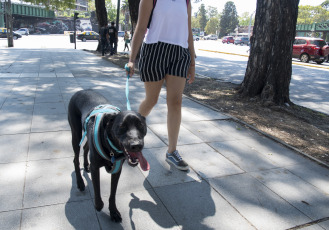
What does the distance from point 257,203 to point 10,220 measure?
2240 mm

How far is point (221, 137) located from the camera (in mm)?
4430

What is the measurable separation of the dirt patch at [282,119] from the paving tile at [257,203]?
1451 mm

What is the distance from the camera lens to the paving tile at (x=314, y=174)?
3.14 m

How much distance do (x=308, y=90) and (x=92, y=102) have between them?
9247 millimetres

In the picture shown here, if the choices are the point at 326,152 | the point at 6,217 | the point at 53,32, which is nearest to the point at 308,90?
the point at 326,152

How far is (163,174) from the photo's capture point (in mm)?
3166

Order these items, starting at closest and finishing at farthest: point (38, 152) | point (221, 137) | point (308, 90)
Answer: point (38, 152) < point (221, 137) < point (308, 90)

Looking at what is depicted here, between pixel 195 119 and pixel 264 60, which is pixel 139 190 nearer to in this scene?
pixel 195 119

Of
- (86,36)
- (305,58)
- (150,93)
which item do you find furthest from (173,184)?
(86,36)

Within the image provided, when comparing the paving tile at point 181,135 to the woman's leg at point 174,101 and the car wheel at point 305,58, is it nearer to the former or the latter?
the woman's leg at point 174,101

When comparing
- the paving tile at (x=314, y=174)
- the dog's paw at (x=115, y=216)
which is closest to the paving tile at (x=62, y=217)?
the dog's paw at (x=115, y=216)

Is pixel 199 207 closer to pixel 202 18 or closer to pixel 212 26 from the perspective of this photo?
pixel 212 26

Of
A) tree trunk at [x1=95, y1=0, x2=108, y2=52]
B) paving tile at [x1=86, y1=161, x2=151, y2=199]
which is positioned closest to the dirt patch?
paving tile at [x1=86, y1=161, x2=151, y2=199]

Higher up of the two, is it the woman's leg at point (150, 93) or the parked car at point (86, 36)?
the parked car at point (86, 36)
